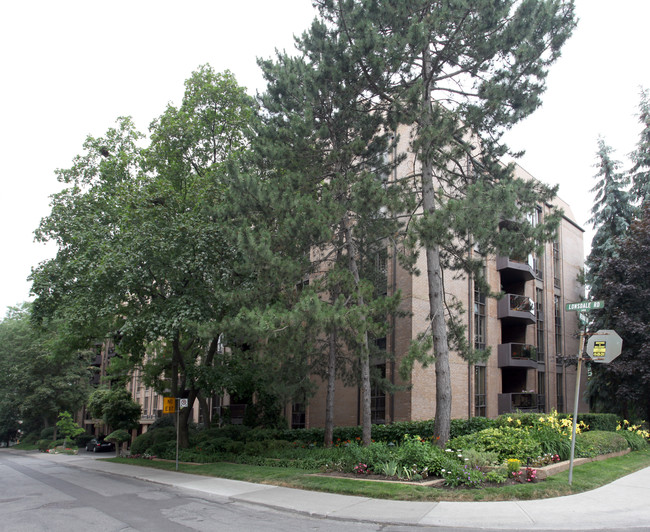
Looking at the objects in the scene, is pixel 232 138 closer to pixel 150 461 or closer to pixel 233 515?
pixel 150 461

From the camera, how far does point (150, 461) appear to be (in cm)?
2169

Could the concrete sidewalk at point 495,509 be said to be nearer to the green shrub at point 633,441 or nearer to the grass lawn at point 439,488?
the grass lawn at point 439,488

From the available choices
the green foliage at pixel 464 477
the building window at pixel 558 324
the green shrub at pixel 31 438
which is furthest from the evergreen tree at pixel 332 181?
the green shrub at pixel 31 438

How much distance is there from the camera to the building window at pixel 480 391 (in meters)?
23.9

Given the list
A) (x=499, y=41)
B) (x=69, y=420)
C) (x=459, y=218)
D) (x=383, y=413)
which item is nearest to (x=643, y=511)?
(x=459, y=218)

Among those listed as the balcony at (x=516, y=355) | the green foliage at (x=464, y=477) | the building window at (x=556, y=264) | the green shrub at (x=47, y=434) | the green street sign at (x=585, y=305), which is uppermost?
the building window at (x=556, y=264)

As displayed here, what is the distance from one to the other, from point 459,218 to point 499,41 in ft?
17.4

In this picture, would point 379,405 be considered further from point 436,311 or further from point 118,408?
point 118,408

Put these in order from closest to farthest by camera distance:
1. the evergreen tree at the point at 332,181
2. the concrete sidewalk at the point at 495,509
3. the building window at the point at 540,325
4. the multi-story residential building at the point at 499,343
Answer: the concrete sidewalk at the point at 495,509 < the evergreen tree at the point at 332,181 < the multi-story residential building at the point at 499,343 < the building window at the point at 540,325

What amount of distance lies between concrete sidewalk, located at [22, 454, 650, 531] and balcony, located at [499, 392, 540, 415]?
13.8 meters

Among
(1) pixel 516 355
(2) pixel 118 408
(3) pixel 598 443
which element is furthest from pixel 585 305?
(2) pixel 118 408

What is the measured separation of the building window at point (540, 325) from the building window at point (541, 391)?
937mm

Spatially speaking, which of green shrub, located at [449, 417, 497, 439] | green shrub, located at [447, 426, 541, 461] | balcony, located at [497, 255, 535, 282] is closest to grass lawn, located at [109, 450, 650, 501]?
green shrub, located at [447, 426, 541, 461]

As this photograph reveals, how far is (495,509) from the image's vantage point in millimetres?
8414
